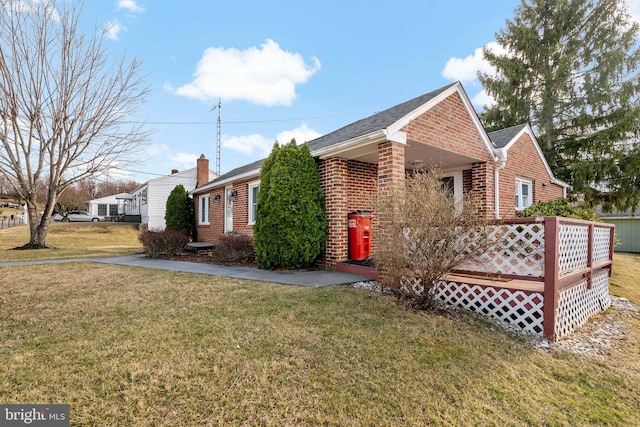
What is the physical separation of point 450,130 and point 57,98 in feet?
52.2

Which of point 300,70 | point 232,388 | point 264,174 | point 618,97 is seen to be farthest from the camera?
point 300,70

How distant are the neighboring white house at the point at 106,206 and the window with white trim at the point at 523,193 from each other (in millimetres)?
44090

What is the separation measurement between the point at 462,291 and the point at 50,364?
494cm

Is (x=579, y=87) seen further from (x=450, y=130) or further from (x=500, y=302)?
(x=500, y=302)

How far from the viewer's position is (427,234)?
408 centimetres

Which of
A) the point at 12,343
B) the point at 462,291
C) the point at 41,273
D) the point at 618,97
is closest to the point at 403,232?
the point at 462,291

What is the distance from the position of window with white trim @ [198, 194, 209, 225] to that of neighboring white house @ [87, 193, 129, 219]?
31399 millimetres

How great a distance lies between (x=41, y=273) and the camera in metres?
6.96

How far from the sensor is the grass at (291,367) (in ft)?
7.32

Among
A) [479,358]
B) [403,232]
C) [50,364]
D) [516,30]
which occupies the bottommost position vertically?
[479,358]

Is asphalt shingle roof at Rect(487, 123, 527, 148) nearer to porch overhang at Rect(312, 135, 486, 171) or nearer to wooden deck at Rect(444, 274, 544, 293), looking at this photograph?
porch overhang at Rect(312, 135, 486, 171)

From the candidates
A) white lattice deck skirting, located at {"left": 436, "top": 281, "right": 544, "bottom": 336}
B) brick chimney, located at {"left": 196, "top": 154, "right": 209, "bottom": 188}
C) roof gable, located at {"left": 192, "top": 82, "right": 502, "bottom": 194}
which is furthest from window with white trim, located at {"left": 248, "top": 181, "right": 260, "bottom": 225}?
brick chimney, located at {"left": 196, "top": 154, "right": 209, "bottom": 188}

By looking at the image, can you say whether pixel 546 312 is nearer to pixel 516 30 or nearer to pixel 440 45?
pixel 440 45
